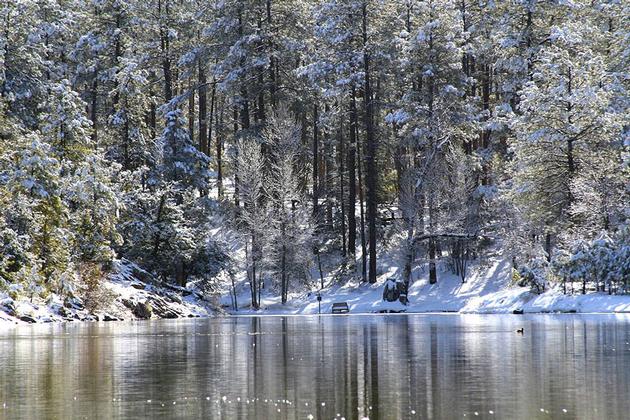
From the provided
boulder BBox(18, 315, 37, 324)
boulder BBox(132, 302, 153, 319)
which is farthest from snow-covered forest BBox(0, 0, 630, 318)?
boulder BBox(18, 315, 37, 324)

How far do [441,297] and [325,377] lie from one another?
39.0 metres

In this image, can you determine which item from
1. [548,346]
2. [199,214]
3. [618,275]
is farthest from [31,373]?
[199,214]

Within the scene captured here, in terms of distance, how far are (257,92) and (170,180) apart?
797 centimetres

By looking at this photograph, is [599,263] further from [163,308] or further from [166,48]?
[166,48]

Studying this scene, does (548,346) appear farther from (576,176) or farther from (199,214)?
(199,214)

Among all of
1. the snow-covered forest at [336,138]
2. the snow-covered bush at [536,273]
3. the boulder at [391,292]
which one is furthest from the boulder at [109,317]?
the snow-covered bush at [536,273]

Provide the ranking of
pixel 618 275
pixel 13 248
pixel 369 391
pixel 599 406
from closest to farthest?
pixel 599 406 → pixel 369 391 → pixel 13 248 → pixel 618 275

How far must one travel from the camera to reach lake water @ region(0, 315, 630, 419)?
11.8 m

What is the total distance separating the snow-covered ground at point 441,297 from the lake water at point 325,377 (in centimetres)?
2045

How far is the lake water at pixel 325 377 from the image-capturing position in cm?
1178

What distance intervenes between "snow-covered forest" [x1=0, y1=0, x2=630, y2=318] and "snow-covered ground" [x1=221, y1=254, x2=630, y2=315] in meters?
0.79

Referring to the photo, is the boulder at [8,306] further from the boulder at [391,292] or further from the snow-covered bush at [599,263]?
the snow-covered bush at [599,263]

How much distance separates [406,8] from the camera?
60062mm

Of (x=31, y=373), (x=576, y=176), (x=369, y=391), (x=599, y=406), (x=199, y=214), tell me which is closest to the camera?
(x=599, y=406)
